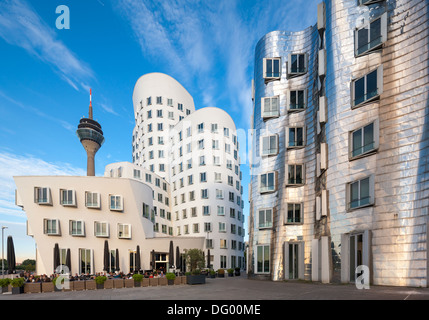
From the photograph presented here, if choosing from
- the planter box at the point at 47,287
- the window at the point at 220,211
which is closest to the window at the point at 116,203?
the planter box at the point at 47,287

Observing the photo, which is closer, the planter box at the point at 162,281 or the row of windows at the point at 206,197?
the planter box at the point at 162,281

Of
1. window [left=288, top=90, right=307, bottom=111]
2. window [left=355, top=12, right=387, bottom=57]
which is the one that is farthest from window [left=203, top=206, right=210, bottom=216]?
window [left=355, top=12, right=387, bottom=57]

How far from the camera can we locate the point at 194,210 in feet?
202

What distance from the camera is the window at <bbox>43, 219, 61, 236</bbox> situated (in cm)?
3603

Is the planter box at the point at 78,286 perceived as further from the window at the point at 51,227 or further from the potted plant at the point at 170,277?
the window at the point at 51,227

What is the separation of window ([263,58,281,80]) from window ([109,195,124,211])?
884 inches

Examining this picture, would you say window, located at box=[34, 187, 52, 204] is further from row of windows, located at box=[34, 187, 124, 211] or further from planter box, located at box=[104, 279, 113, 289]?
planter box, located at box=[104, 279, 113, 289]

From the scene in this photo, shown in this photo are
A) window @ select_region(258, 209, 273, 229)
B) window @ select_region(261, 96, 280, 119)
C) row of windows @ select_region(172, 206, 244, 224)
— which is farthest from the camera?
row of windows @ select_region(172, 206, 244, 224)

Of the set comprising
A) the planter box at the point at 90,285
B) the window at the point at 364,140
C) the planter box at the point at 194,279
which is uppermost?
the window at the point at 364,140

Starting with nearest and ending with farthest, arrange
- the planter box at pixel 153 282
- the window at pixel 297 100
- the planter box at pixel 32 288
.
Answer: the planter box at pixel 32 288 < the planter box at pixel 153 282 < the window at pixel 297 100

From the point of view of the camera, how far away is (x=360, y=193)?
21.0m

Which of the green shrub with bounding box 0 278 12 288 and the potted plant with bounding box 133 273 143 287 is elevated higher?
the green shrub with bounding box 0 278 12 288

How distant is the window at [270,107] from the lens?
3108cm

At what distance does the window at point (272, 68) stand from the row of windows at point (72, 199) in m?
22.6
